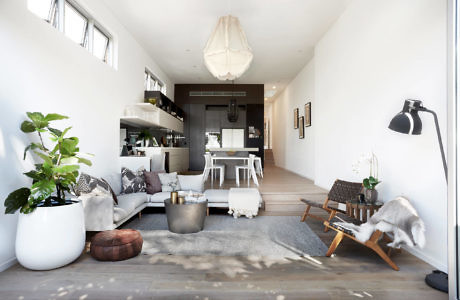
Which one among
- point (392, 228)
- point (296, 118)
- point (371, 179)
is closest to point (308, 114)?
point (296, 118)

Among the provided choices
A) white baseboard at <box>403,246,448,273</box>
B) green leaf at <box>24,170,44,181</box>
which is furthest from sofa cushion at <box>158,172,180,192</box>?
white baseboard at <box>403,246,448,273</box>

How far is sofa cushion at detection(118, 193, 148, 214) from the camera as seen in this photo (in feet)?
12.5

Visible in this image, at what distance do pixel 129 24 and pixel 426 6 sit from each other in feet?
17.4

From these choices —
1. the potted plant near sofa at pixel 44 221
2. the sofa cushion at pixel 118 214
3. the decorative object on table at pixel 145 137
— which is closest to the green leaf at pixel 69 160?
the potted plant near sofa at pixel 44 221

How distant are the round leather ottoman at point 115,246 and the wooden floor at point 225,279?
68mm

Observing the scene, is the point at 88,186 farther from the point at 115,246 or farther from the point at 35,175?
the point at 115,246

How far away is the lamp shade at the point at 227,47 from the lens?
404 cm


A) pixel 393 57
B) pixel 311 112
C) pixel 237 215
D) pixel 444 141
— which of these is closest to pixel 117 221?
pixel 237 215

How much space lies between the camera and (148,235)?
3549mm

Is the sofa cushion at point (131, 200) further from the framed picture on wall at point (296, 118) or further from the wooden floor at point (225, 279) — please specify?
the framed picture on wall at point (296, 118)

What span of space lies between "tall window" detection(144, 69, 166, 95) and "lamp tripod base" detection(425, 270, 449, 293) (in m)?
7.09

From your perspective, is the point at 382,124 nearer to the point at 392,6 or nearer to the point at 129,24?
the point at 392,6

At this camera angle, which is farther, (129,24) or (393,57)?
(129,24)

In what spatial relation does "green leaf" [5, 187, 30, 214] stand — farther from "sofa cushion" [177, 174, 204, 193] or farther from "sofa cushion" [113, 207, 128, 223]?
"sofa cushion" [177, 174, 204, 193]
